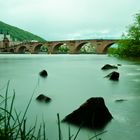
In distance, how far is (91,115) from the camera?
495 inches

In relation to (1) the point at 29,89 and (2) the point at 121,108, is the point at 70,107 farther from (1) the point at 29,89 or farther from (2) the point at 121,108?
(1) the point at 29,89

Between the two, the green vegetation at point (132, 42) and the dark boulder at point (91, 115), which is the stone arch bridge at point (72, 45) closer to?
the green vegetation at point (132, 42)

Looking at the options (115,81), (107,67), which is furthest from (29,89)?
(107,67)

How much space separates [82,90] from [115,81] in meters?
6.12

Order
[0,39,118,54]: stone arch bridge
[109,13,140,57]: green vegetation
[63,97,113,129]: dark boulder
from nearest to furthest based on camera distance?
1. [63,97,113,129]: dark boulder
2. [109,13,140,57]: green vegetation
3. [0,39,118,54]: stone arch bridge

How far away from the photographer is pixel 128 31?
64938 millimetres

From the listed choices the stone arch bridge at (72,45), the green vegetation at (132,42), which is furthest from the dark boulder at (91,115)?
the stone arch bridge at (72,45)

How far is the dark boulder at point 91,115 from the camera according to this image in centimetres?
1241

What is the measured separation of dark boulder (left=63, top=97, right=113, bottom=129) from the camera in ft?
40.7

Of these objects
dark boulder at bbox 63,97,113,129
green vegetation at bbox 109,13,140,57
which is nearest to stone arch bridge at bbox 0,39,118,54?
green vegetation at bbox 109,13,140,57

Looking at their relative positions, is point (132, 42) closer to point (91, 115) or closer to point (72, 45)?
point (91, 115)

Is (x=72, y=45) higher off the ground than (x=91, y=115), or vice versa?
(x=91, y=115)

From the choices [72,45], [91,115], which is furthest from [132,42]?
[72,45]

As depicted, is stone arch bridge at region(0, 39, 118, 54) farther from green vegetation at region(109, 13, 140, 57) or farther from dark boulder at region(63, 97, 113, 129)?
dark boulder at region(63, 97, 113, 129)
